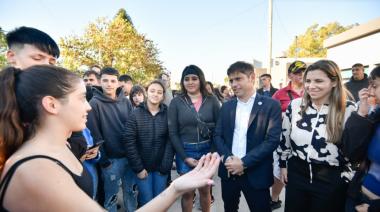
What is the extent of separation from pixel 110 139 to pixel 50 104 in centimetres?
207

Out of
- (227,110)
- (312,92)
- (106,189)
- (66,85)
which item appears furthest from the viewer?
(106,189)

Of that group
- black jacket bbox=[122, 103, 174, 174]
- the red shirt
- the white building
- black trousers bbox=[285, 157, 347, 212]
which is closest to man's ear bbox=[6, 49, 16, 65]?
black jacket bbox=[122, 103, 174, 174]

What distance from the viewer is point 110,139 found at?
10.8ft

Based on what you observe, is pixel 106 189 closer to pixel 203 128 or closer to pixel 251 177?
pixel 203 128

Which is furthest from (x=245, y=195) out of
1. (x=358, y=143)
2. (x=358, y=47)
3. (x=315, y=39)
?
(x=315, y=39)

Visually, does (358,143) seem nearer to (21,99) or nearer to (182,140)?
(182,140)

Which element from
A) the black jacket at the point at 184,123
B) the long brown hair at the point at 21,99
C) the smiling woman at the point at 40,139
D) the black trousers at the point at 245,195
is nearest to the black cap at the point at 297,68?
the black jacket at the point at 184,123

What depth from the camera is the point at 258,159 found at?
2664mm

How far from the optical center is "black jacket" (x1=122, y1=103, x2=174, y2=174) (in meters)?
3.18

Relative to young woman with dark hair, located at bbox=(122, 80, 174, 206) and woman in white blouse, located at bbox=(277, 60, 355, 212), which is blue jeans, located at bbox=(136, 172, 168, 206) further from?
woman in white blouse, located at bbox=(277, 60, 355, 212)

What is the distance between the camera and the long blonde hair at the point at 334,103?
2.28 m

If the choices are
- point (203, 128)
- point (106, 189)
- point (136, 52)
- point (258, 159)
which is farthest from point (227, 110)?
point (136, 52)

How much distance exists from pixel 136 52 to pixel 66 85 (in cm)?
1868

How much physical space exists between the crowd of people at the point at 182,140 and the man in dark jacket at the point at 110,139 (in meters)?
0.01
